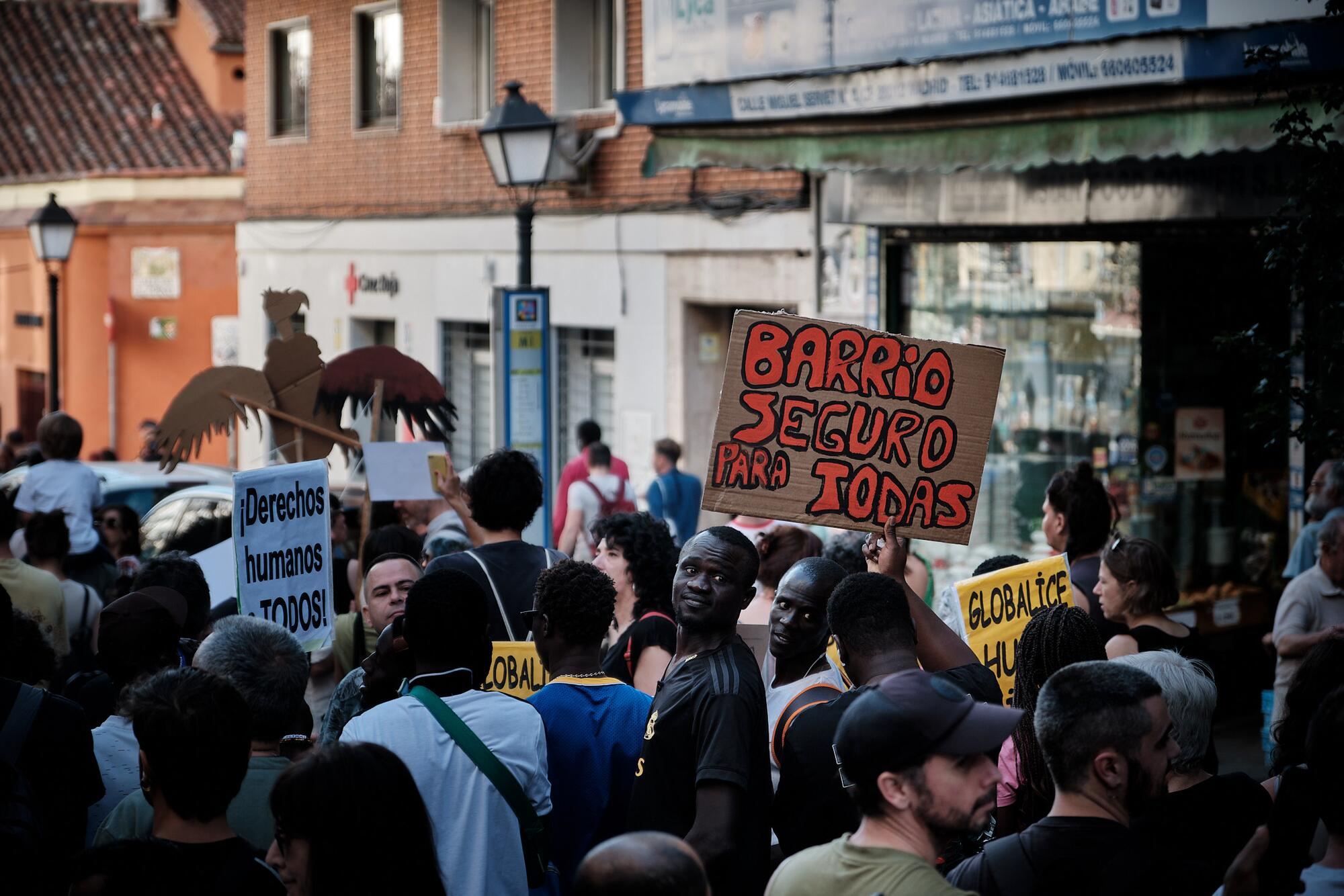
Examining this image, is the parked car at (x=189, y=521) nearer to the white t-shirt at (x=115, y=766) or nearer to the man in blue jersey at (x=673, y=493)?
the man in blue jersey at (x=673, y=493)

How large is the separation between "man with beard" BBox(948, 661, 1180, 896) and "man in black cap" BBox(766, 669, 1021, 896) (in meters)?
0.34

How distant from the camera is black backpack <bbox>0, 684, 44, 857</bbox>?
372cm

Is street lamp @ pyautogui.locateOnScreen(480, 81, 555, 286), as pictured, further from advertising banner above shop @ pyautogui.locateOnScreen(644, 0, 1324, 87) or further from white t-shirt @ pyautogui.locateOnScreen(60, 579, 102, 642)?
white t-shirt @ pyautogui.locateOnScreen(60, 579, 102, 642)

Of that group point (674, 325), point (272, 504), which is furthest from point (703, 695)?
point (674, 325)

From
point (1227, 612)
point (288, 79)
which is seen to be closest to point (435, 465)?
point (1227, 612)

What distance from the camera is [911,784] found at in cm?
312

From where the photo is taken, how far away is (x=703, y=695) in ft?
13.8

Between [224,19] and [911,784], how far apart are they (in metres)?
29.7

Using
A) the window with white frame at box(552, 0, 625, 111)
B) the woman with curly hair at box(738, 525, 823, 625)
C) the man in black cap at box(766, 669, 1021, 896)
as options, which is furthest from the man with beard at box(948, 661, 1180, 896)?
the window with white frame at box(552, 0, 625, 111)

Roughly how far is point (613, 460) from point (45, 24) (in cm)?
2445

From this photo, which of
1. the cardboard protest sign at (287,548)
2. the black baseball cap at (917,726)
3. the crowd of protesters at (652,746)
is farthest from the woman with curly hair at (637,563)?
the black baseball cap at (917,726)

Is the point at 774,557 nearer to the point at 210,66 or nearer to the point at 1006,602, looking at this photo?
the point at 1006,602

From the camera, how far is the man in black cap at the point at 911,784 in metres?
3.11

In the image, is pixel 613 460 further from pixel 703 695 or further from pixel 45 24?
pixel 45 24
